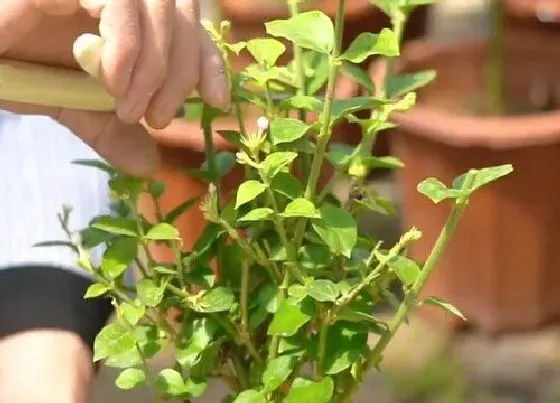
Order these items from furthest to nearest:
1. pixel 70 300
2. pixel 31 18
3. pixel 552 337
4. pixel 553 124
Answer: pixel 552 337 < pixel 553 124 < pixel 70 300 < pixel 31 18

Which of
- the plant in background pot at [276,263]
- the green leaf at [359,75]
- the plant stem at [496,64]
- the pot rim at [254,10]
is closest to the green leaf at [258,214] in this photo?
the plant in background pot at [276,263]

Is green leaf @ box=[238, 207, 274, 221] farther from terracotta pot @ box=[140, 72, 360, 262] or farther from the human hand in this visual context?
terracotta pot @ box=[140, 72, 360, 262]

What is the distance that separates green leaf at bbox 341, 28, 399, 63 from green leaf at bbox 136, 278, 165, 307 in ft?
0.44

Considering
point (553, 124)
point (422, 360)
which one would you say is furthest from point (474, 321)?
point (553, 124)

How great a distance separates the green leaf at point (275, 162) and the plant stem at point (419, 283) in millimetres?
75

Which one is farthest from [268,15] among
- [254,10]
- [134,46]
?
[134,46]

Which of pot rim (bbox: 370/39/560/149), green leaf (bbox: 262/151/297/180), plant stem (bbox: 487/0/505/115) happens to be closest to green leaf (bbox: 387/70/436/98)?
green leaf (bbox: 262/151/297/180)

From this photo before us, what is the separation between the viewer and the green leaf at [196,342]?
0.46m

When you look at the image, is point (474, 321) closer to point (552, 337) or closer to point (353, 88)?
point (552, 337)

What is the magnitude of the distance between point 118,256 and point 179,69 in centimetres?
9

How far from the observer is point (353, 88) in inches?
46.5

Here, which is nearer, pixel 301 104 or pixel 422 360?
pixel 301 104

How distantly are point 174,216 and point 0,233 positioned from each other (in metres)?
0.20

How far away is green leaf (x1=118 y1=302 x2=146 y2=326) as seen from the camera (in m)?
0.45
